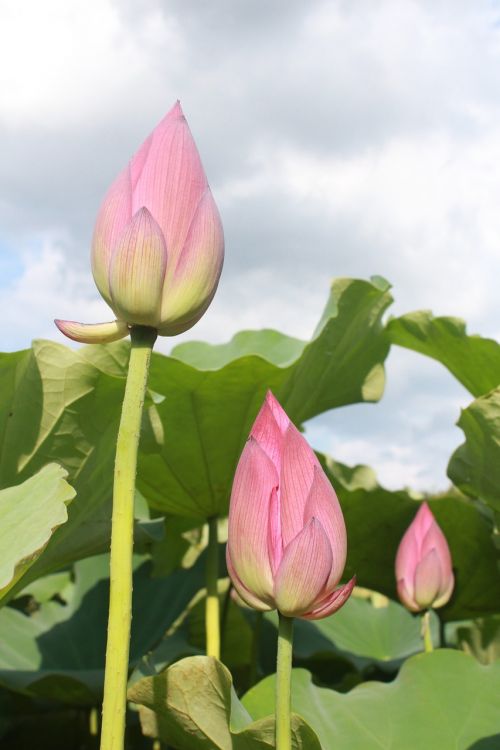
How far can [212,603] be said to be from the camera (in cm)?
160

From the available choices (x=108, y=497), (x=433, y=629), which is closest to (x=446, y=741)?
(x=108, y=497)

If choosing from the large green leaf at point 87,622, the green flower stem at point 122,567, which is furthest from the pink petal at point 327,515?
the large green leaf at point 87,622

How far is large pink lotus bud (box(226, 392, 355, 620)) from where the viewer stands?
0.65 meters

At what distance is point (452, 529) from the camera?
72.6 inches

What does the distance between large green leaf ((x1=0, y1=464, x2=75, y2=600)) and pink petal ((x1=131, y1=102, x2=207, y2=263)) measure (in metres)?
0.29

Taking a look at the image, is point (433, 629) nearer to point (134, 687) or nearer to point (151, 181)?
point (134, 687)

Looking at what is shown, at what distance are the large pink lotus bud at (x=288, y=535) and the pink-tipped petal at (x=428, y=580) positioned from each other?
28.4 inches

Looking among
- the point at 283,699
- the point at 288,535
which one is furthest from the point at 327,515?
the point at 283,699

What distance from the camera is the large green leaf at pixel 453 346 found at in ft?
5.95

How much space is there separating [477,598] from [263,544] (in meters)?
1.35

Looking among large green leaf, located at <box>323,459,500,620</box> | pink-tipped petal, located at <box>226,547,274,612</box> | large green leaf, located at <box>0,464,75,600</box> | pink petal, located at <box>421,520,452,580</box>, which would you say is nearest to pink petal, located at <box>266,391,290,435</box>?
pink-tipped petal, located at <box>226,547,274,612</box>

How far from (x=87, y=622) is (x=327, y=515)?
166cm

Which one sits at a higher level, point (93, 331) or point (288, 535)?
point (93, 331)

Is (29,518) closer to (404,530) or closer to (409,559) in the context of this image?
(409,559)
